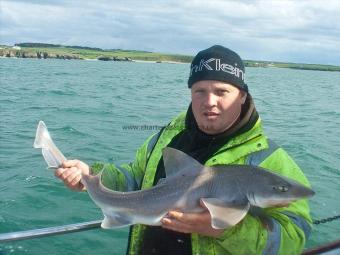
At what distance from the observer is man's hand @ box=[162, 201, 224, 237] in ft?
9.59

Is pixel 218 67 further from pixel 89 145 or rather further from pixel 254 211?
pixel 89 145

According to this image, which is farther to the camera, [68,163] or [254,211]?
[68,163]

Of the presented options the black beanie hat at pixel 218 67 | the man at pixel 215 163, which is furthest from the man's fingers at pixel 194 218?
the black beanie hat at pixel 218 67

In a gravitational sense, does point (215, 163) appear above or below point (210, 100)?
below

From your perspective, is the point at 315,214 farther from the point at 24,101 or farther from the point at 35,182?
the point at 24,101

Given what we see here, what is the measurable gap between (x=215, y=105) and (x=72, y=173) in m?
1.22

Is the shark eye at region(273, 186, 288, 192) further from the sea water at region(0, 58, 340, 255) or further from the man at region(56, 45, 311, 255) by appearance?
the sea water at region(0, 58, 340, 255)

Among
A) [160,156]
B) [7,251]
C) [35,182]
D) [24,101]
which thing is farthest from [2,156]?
[24,101]

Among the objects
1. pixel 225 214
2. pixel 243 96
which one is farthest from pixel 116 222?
pixel 243 96

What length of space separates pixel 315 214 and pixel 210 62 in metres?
8.05

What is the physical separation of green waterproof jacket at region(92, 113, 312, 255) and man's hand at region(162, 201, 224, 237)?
0.32ft

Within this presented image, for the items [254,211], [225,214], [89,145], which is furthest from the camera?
[89,145]

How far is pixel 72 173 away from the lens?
367cm

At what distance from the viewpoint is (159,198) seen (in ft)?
10.5
